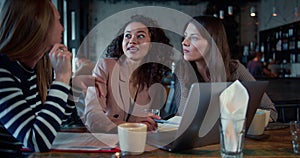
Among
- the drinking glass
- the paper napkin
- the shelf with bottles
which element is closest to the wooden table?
the drinking glass

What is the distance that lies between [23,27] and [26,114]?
1.04 feet

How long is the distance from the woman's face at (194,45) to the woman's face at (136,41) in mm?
258

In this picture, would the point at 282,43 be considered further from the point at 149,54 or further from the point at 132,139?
the point at 132,139

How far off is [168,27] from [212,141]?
8674 millimetres

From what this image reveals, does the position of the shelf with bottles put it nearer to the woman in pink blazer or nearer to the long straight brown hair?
the woman in pink blazer

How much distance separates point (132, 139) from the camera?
1077mm

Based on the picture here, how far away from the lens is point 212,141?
4.02 ft

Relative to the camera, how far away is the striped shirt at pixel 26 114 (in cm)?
110

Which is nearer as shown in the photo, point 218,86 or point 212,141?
point 218,86

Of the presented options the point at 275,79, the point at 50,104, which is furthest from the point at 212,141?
the point at 275,79

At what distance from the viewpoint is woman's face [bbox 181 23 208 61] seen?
78.6 inches

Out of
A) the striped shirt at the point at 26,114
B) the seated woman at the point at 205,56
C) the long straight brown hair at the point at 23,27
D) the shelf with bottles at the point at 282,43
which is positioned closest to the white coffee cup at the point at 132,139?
the striped shirt at the point at 26,114

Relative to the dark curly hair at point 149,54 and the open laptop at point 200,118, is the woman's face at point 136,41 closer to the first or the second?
the dark curly hair at point 149,54

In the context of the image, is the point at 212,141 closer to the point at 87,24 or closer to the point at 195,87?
the point at 195,87
